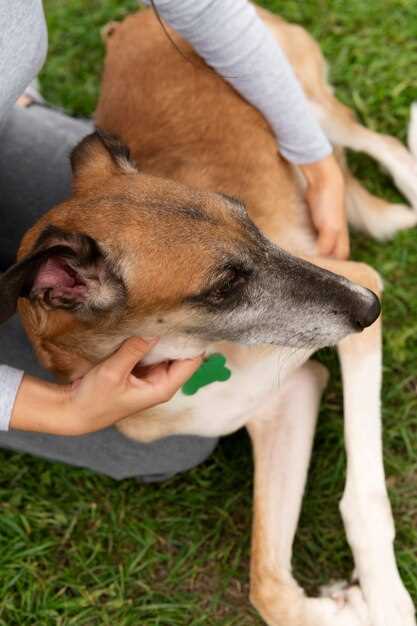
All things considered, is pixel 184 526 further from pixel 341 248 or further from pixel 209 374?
pixel 341 248

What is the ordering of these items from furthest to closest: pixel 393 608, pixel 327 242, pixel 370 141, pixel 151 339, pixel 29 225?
1. pixel 370 141
2. pixel 29 225
3. pixel 327 242
4. pixel 393 608
5. pixel 151 339

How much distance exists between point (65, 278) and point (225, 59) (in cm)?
135

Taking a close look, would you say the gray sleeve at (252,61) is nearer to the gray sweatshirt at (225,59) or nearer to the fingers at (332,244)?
the gray sweatshirt at (225,59)

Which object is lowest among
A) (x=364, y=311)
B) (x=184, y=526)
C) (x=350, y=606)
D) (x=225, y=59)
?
(x=184, y=526)

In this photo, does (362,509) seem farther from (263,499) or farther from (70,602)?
(70,602)

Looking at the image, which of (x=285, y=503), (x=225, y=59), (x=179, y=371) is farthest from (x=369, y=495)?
(x=225, y=59)

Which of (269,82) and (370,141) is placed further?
(370,141)

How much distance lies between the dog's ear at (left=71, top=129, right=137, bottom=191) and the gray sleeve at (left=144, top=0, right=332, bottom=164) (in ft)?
1.93

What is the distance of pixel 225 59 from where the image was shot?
3312 mm

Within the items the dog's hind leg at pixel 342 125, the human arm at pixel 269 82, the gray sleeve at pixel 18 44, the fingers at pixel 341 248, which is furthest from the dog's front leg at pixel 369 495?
the gray sleeve at pixel 18 44

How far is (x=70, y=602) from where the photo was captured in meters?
3.49

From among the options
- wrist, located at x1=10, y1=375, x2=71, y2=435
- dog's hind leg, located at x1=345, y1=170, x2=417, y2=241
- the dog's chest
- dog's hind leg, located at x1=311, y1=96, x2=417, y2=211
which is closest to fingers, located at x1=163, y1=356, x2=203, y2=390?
the dog's chest

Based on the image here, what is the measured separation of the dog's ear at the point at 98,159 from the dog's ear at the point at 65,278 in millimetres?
448

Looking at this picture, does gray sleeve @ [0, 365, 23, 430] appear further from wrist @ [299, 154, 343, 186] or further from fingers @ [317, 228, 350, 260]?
wrist @ [299, 154, 343, 186]
